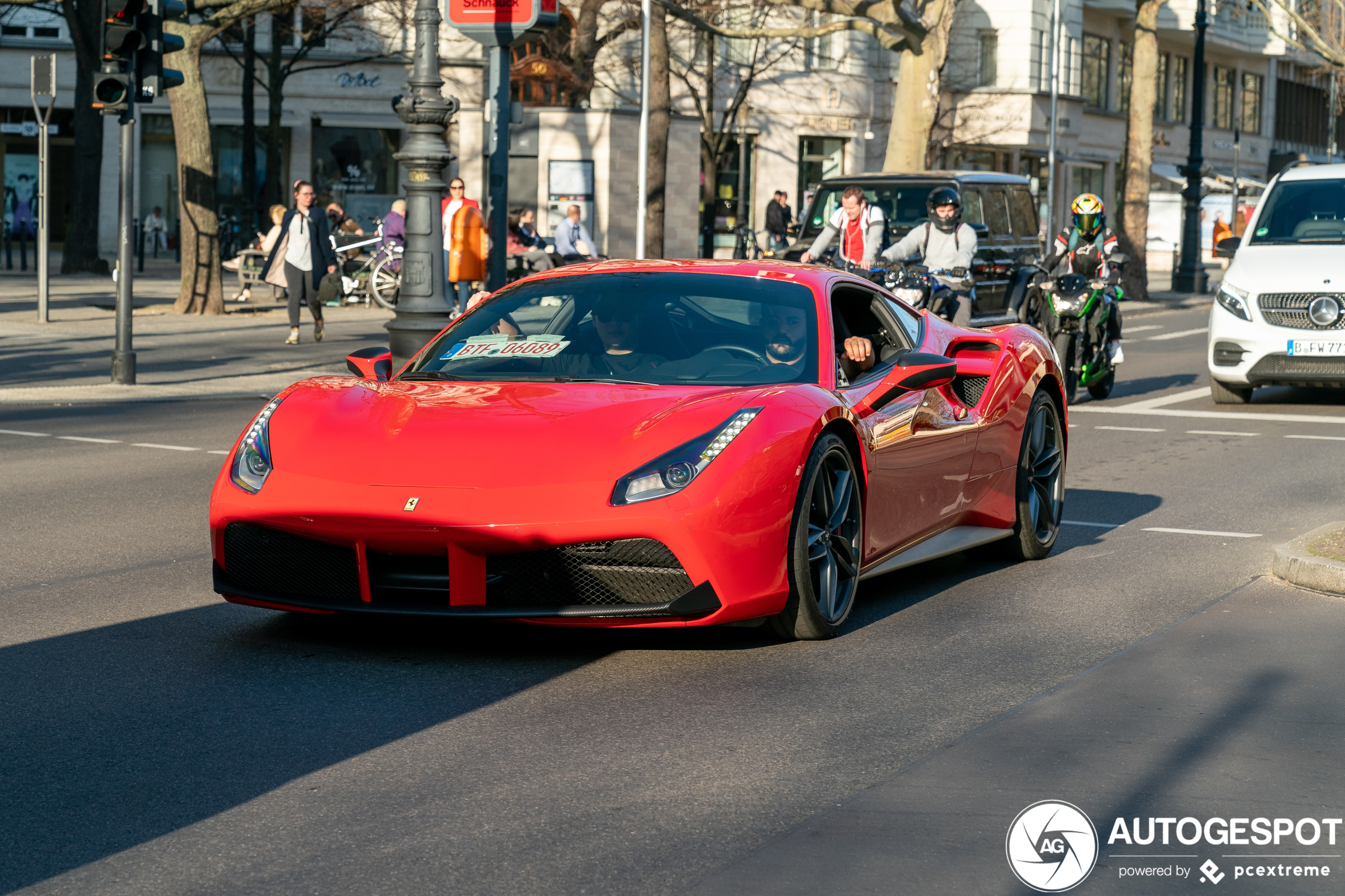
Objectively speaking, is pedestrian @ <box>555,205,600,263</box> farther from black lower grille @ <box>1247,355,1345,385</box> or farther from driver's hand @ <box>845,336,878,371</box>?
driver's hand @ <box>845,336,878,371</box>

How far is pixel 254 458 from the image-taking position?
6.32 m

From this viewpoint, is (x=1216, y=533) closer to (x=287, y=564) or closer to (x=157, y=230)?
(x=287, y=564)

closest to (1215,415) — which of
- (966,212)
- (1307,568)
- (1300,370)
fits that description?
(1300,370)

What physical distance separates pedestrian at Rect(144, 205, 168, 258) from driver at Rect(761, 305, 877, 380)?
1673 inches

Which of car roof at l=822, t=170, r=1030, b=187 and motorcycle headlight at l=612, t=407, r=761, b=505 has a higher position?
car roof at l=822, t=170, r=1030, b=187

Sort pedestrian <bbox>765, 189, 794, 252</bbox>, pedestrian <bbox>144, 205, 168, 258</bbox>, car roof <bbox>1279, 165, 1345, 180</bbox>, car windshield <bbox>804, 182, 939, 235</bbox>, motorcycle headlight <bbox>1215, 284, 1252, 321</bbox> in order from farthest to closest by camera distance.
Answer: pedestrian <bbox>144, 205, 168, 258</bbox> < pedestrian <bbox>765, 189, 794, 252</bbox> < car windshield <bbox>804, 182, 939, 235</bbox> < car roof <bbox>1279, 165, 1345, 180</bbox> < motorcycle headlight <bbox>1215, 284, 1252, 321</bbox>

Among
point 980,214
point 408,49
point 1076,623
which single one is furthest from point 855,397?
point 408,49

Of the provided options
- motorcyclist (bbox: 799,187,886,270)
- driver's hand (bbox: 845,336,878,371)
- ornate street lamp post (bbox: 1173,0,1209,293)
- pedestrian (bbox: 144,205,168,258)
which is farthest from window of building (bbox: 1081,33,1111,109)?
driver's hand (bbox: 845,336,878,371)

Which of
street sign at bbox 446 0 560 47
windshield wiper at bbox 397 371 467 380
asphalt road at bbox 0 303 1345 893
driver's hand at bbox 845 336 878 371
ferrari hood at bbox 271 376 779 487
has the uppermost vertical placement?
street sign at bbox 446 0 560 47

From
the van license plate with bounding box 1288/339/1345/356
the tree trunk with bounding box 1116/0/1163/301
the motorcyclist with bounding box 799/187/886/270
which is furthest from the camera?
the tree trunk with bounding box 1116/0/1163/301

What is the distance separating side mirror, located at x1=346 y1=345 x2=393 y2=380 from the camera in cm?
713

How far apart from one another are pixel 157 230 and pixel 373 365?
43252 millimetres

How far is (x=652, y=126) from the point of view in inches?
1324

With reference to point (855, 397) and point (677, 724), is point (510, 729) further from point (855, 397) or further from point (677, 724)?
point (855, 397)
